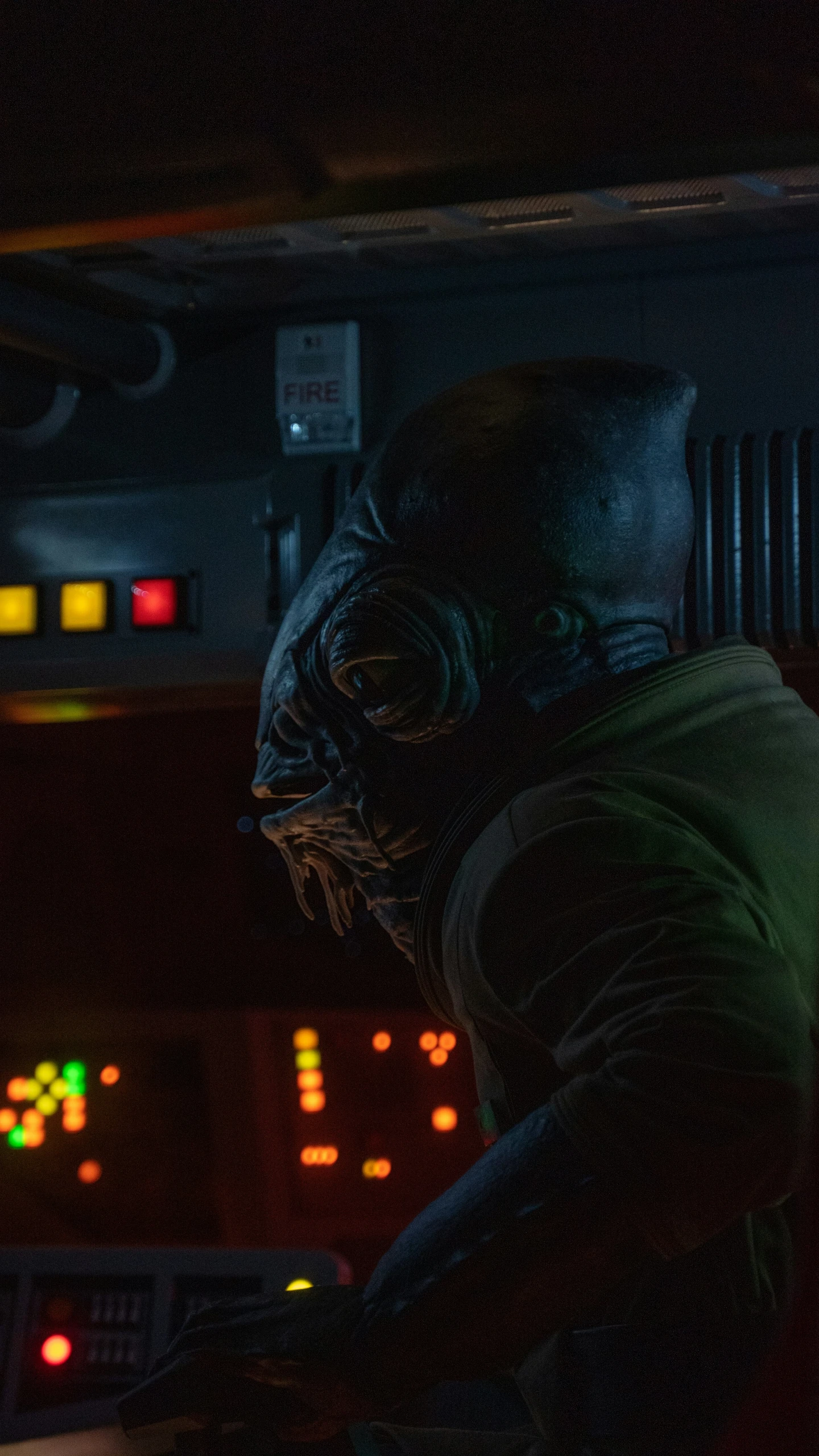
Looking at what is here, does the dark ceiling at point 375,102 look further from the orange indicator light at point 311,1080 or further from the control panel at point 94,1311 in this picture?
the orange indicator light at point 311,1080

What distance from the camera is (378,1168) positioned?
6.63 ft

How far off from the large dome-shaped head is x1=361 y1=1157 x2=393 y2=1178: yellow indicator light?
4.33 ft

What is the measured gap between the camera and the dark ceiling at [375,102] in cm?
59

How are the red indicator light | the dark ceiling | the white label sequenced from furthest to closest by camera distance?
the red indicator light → the white label → the dark ceiling

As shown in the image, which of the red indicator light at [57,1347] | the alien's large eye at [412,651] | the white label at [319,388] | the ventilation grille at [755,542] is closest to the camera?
the alien's large eye at [412,651]

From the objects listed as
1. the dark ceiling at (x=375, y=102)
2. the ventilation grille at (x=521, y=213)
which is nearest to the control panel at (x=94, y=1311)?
the ventilation grille at (x=521, y=213)

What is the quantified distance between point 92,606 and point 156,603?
0.07 metres

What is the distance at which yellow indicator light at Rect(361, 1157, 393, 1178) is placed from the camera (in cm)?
202

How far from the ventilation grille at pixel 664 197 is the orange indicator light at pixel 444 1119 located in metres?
1.17

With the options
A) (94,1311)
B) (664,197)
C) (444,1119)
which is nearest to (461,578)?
(664,197)

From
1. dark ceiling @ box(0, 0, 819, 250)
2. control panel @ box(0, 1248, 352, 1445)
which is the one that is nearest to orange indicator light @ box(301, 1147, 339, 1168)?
control panel @ box(0, 1248, 352, 1445)

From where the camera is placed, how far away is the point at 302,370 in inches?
59.5

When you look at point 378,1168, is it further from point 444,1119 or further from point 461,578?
point 461,578

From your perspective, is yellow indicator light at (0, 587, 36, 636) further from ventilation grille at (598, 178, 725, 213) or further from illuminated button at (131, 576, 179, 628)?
ventilation grille at (598, 178, 725, 213)
